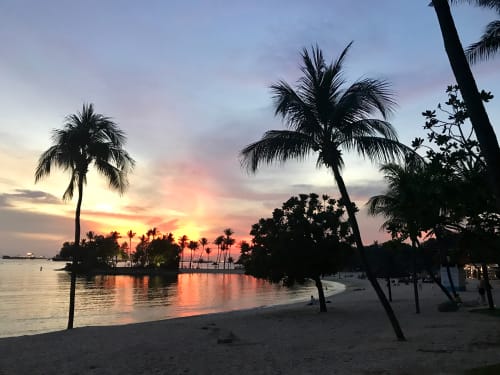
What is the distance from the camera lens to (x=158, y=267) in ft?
561

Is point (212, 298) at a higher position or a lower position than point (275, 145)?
lower

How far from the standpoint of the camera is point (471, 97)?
637 cm

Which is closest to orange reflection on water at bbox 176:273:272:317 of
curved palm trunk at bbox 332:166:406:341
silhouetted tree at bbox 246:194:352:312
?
silhouetted tree at bbox 246:194:352:312

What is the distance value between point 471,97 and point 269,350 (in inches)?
341

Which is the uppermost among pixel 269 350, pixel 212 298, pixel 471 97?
pixel 471 97

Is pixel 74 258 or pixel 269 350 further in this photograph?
pixel 74 258

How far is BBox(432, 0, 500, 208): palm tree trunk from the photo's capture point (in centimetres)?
598

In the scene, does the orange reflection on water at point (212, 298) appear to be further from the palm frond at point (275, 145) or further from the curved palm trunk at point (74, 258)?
the palm frond at point (275, 145)

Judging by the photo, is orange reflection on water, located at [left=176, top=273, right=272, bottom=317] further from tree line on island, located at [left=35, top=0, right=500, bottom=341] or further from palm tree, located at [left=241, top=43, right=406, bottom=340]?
palm tree, located at [left=241, top=43, right=406, bottom=340]

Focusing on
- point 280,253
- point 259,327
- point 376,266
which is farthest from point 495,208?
point 376,266

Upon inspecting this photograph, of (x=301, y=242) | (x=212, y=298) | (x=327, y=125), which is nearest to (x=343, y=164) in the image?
(x=327, y=125)

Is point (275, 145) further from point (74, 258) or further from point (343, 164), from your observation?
point (74, 258)

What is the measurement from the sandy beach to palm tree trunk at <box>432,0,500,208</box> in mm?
4145

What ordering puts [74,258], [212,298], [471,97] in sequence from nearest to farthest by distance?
[471,97] → [74,258] → [212,298]
